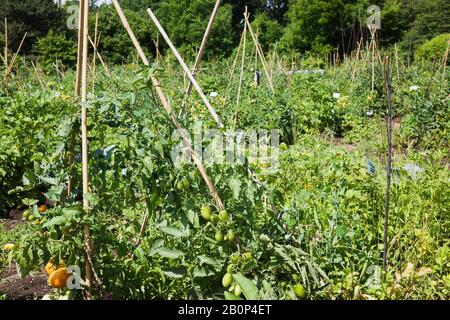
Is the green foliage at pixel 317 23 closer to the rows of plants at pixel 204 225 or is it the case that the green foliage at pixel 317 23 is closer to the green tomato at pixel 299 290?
the rows of plants at pixel 204 225

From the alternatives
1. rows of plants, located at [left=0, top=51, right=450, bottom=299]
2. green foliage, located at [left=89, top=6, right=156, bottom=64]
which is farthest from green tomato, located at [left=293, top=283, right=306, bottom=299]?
green foliage, located at [left=89, top=6, right=156, bottom=64]

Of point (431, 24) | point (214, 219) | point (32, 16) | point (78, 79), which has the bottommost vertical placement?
point (214, 219)

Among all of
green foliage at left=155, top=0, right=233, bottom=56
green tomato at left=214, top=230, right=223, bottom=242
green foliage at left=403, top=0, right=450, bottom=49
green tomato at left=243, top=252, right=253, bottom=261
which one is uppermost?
green foliage at left=155, top=0, right=233, bottom=56

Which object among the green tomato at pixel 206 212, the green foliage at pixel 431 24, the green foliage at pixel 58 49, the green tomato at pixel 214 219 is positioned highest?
the green foliage at pixel 431 24

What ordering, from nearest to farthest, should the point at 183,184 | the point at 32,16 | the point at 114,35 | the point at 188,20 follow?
the point at 183,184 < the point at 114,35 < the point at 32,16 < the point at 188,20

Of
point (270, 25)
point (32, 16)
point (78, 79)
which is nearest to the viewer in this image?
point (78, 79)

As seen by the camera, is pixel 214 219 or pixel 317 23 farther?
pixel 317 23

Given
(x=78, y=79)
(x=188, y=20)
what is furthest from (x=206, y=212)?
(x=188, y=20)

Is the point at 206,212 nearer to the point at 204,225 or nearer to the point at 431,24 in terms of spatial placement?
the point at 204,225

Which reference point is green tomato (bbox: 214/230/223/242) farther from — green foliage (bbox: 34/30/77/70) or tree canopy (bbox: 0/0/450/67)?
green foliage (bbox: 34/30/77/70)

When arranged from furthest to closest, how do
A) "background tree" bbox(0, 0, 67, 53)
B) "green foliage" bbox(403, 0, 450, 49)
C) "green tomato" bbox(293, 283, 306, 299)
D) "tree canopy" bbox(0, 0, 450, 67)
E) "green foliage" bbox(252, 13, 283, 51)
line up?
"green foliage" bbox(252, 13, 283, 51) < "background tree" bbox(0, 0, 67, 53) < "green foliage" bbox(403, 0, 450, 49) < "tree canopy" bbox(0, 0, 450, 67) < "green tomato" bbox(293, 283, 306, 299)

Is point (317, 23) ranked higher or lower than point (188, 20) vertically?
lower

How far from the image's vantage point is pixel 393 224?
2.52 metres

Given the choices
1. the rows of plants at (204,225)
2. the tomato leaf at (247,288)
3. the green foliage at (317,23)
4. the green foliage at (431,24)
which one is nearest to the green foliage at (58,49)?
the green foliage at (317,23)
